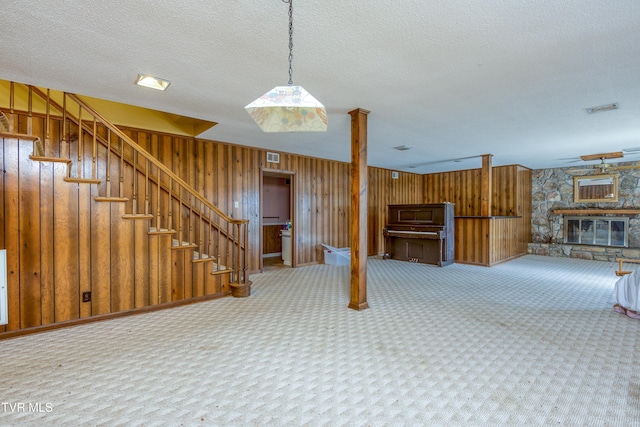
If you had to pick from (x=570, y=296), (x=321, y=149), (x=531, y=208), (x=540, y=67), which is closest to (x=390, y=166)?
(x=321, y=149)

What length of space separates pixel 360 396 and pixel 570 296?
365 centimetres

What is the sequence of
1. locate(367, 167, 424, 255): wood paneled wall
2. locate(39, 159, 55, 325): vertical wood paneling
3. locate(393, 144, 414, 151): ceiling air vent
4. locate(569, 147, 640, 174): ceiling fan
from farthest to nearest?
locate(367, 167, 424, 255): wood paneled wall, locate(569, 147, 640, 174): ceiling fan, locate(393, 144, 414, 151): ceiling air vent, locate(39, 159, 55, 325): vertical wood paneling

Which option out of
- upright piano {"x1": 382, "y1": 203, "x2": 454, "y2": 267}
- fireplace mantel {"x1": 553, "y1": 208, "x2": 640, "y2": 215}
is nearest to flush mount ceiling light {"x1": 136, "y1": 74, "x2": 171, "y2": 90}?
upright piano {"x1": 382, "y1": 203, "x2": 454, "y2": 267}

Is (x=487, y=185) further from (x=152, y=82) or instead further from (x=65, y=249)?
(x=65, y=249)

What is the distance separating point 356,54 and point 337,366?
2237 mm

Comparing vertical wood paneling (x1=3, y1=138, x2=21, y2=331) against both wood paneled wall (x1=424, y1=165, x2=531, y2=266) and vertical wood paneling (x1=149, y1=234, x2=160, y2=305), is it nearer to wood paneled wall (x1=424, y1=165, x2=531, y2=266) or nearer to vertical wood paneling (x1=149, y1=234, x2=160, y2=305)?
vertical wood paneling (x1=149, y1=234, x2=160, y2=305)

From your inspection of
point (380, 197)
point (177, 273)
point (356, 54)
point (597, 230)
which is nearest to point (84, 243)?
point (177, 273)

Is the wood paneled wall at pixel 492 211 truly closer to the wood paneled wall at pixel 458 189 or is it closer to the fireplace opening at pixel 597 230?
the wood paneled wall at pixel 458 189

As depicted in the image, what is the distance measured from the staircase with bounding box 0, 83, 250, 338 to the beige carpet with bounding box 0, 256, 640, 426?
0.89 ft

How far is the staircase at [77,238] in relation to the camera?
2.75 meters

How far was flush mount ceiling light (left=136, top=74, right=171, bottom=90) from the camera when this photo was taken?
259 centimetres

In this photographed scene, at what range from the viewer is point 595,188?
7.20 m

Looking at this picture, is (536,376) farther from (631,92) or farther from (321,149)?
(321,149)

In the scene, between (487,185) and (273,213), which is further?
(273,213)
